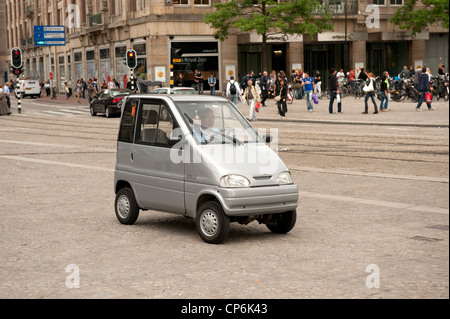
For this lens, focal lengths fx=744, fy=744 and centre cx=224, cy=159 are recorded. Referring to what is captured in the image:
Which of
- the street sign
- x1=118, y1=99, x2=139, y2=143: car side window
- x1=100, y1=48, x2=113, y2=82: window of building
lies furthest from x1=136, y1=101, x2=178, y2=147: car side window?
the street sign

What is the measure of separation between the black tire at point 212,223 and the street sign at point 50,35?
5458 centimetres

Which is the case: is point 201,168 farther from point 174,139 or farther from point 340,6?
point 340,6

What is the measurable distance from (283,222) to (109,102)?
2975 cm

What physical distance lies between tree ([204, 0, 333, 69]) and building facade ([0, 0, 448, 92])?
4.97 meters

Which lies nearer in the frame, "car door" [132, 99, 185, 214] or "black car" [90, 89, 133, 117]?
"car door" [132, 99, 185, 214]

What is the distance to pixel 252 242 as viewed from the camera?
8.41 metres

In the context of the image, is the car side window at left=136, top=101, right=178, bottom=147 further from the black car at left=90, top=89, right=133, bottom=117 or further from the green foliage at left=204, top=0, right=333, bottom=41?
the green foliage at left=204, top=0, right=333, bottom=41

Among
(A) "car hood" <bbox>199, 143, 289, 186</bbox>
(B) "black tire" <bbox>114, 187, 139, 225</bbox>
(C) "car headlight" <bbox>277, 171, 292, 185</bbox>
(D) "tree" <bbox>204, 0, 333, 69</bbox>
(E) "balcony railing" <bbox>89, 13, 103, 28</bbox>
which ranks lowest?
(B) "black tire" <bbox>114, 187, 139, 225</bbox>

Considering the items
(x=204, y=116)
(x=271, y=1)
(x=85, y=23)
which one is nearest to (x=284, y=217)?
(x=204, y=116)

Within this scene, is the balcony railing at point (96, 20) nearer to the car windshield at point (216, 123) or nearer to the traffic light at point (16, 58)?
the traffic light at point (16, 58)

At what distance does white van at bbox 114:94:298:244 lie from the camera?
818 cm

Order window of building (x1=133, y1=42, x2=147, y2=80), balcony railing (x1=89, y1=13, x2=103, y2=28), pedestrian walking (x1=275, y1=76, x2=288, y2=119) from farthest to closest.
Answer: balcony railing (x1=89, y1=13, x2=103, y2=28) < window of building (x1=133, y1=42, x2=147, y2=80) < pedestrian walking (x1=275, y1=76, x2=288, y2=119)
